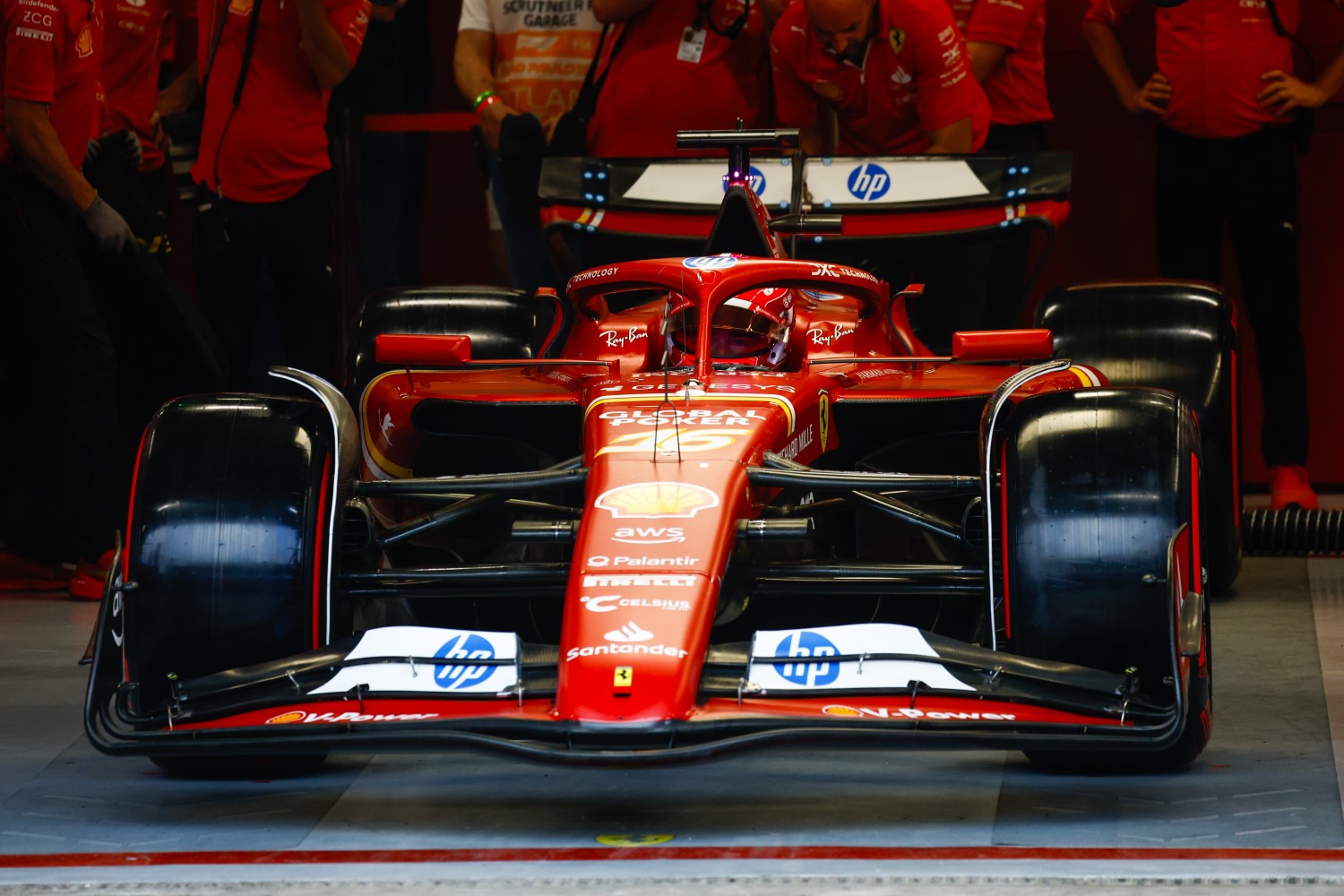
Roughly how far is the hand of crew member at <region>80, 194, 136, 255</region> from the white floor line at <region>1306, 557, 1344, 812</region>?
170 inches

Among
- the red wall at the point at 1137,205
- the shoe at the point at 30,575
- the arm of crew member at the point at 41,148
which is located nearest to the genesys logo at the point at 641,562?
the arm of crew member at the point at 41,148

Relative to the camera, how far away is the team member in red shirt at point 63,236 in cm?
677

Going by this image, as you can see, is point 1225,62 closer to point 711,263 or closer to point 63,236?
point 711,263

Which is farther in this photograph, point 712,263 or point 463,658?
point 712,263

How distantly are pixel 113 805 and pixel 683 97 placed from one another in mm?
4403

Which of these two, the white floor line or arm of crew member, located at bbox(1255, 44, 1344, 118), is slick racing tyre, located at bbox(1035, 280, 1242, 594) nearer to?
the white floor line

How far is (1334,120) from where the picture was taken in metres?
8.86

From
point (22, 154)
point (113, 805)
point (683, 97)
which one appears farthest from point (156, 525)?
point (683, 97)

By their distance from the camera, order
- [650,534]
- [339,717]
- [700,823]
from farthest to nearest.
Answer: [650,534] → [700,823] → [339,717]

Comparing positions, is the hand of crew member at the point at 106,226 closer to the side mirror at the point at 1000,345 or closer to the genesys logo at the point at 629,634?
the side mirror at the point at 1000,345

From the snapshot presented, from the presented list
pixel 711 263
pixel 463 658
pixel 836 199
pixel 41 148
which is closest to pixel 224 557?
pixel 463 658

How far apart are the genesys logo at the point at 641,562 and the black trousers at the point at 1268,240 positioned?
182 inches

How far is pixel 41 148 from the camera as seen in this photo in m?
6.82

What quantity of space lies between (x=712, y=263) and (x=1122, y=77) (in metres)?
3.79
